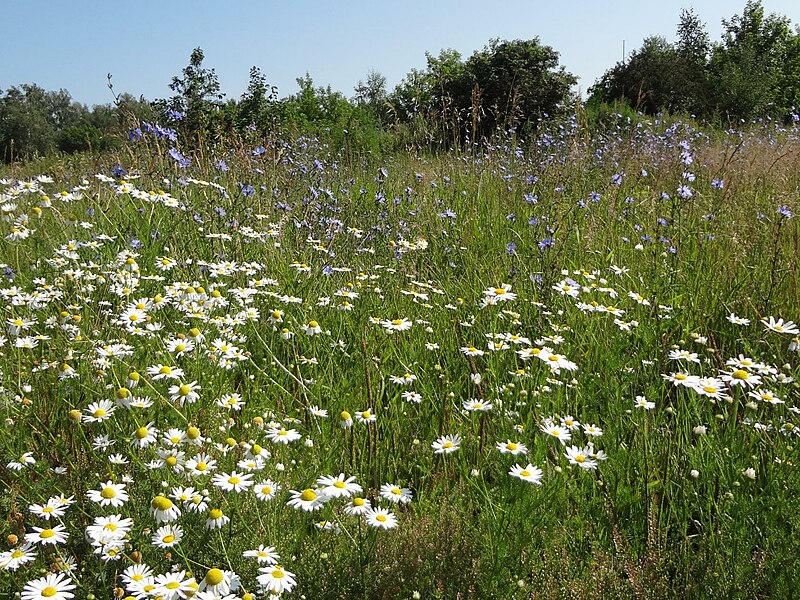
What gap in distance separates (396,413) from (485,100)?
13761 mm

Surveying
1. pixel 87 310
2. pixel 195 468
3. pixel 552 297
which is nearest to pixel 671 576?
pixel 195 468

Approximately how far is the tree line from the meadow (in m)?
1.80

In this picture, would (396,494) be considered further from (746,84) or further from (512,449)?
(746,84)

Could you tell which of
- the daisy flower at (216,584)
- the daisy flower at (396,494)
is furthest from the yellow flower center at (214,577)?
the daisy flower at (396,494)

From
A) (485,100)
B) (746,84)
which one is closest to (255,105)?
(485,100)

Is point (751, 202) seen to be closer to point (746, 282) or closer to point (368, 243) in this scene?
point (746, 282)

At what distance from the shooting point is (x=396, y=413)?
7.06 ft

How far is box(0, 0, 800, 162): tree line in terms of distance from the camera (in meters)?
5.88

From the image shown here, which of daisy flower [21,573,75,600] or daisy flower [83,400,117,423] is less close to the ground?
daisy flower [83,400,117,423]

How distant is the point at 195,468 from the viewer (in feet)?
4.75

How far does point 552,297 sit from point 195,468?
6.20 ft

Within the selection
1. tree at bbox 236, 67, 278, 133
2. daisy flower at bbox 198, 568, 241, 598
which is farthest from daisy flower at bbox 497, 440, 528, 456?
tree at bbox 236, 67, 278, 133

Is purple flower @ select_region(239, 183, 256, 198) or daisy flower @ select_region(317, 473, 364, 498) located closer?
daisy flower @ select_region(317, 473, 364, 498)

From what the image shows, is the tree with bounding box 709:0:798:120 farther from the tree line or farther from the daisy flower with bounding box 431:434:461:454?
the daisy flower with bounding box 431:434:461:454
